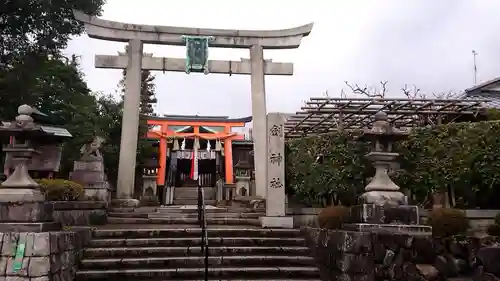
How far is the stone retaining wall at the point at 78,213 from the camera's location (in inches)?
387

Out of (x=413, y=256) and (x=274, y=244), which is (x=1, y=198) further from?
(x=413, y=256)

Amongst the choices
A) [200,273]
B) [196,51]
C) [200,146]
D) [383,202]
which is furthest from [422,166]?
[200,146]

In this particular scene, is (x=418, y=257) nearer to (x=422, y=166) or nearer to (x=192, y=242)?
(x=422, y=166)

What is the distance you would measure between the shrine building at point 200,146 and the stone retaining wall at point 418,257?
58.7ft

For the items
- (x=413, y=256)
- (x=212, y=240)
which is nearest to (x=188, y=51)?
(x=212, y=240)

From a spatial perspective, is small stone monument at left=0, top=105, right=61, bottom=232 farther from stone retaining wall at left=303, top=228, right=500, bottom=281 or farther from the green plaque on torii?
the green plaque on torii

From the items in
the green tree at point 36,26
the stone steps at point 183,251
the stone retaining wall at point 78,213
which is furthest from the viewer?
the green tree at point 36,26

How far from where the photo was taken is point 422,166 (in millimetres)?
9648

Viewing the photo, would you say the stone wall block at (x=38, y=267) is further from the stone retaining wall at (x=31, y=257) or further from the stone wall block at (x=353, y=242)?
the stone wall block at (x=353, y=242)

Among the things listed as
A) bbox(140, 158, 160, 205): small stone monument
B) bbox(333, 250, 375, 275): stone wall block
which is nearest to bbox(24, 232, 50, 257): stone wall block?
bbox(333, 250, 375, 275): stone wall block

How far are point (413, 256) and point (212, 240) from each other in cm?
377

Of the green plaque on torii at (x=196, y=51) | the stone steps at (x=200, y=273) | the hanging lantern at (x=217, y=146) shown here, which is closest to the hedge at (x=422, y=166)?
the stone steps at (x=200, y=273)

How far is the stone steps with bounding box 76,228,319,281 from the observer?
24.3ft

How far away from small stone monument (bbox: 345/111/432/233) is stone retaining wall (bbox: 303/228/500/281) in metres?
0.48
